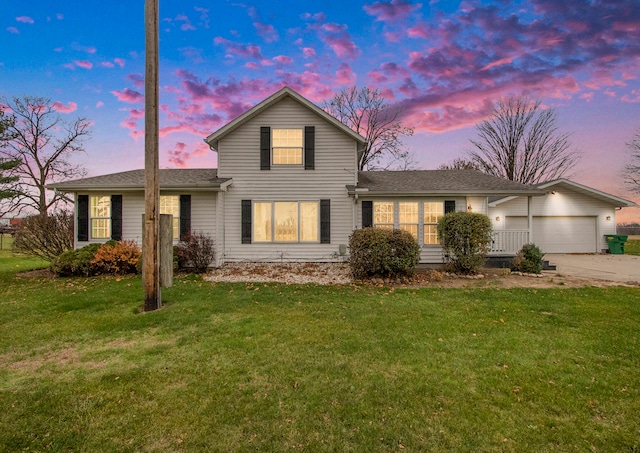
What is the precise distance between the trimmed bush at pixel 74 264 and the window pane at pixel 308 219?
711 centimetres

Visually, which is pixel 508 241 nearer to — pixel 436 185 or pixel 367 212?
pixel 436 185

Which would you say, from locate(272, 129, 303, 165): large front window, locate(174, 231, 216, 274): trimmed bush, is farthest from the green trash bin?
locate(174, 231, 216, 274): trimmed bush

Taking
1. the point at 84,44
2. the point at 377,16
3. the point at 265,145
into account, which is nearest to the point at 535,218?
the point at 377,16

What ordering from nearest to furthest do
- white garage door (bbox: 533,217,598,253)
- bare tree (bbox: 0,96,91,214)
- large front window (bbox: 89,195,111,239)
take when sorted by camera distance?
large front window (bbox: 89,195,111,239) → white garage door (bbox: 533,217,598,253) → bare tree (bbox: 0,96,91,214)

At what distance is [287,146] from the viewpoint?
11.6m

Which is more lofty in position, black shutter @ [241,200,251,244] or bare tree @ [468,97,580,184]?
bare tree @ [468,97,580,184]

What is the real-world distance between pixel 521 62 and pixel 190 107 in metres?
17.4

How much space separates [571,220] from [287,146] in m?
16.4

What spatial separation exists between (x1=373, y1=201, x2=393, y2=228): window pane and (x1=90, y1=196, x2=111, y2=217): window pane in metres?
10.4

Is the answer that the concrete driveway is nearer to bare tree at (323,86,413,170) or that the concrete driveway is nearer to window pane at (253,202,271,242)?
window pane at (253,202,271,242)

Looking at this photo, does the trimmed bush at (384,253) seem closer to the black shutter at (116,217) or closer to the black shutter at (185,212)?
the black shutter at (185,212)

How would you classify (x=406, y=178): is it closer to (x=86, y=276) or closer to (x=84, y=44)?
(x=86, y=276)

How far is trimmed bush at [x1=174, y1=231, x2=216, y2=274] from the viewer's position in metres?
10.0

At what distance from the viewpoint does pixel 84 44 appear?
37.2ft
